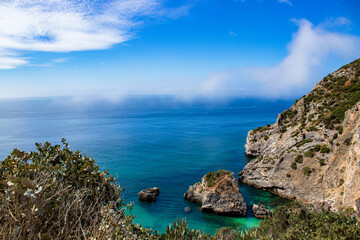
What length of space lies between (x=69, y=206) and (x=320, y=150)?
34.4m

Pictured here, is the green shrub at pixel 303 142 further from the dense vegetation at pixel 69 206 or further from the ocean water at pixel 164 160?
the dense vegetation at pixel 69 206

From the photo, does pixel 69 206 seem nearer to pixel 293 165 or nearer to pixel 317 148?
pixel 293 165

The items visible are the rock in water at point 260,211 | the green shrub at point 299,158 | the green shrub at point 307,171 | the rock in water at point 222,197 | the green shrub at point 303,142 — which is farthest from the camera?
the green shrub at point 303,142

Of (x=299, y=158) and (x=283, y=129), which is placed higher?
(x=283, y=129)

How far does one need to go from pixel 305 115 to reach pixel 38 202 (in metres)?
45.3

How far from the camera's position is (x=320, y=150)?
32.5 metres

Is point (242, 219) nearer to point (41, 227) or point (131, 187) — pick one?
point (131, 187)

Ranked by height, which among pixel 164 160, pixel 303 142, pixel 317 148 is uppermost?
pixel 303 142

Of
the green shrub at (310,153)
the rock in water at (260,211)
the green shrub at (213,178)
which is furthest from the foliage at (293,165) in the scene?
the green shrub at (213,178)

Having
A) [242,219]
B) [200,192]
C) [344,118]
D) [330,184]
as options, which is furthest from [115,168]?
[344,118]

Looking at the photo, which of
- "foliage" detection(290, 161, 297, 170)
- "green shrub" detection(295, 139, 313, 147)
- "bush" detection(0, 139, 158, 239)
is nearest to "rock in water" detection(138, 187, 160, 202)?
"foliage" detection(290, 161, 297, 170)

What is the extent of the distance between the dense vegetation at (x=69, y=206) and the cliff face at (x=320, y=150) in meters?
14.4

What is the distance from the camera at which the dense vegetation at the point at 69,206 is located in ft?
15.8

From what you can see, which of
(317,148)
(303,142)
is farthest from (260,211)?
(303,142)
